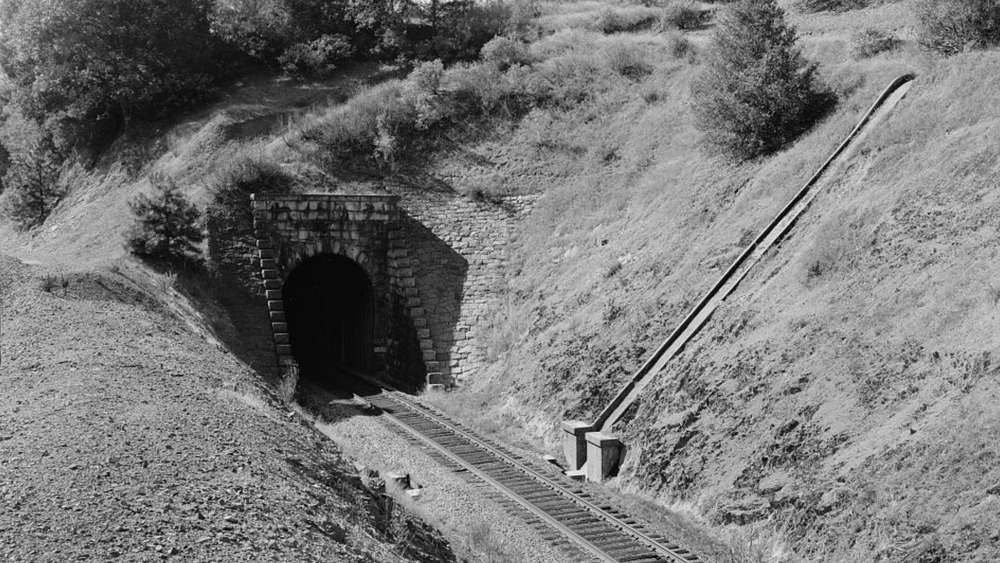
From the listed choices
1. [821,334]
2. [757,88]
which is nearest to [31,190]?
[757,88]

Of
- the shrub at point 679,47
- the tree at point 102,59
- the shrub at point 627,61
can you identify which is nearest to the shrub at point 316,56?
the tree at point 102,59

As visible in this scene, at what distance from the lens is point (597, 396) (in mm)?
19672

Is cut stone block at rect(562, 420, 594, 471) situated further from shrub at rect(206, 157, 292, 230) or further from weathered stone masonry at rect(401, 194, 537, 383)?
shrub at rect(206, 157, 292, 230)

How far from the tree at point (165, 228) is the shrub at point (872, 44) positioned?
62.7 feet

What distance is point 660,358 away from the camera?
18984 millimetres

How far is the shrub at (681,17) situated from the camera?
39.8 m

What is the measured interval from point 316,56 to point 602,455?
94.3 ft

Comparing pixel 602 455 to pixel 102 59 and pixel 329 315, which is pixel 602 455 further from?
pixel 102 59

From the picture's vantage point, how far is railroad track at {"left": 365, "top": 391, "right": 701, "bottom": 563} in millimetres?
14172

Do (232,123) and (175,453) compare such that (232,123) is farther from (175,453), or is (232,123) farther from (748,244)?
(175,453)

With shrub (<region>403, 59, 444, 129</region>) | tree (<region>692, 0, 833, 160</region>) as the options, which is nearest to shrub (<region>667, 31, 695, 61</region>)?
shrub (<region>403, 59, 444, 129</region>)

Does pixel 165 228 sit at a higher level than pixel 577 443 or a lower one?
higher

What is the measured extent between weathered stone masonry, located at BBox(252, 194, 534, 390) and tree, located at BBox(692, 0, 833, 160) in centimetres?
742

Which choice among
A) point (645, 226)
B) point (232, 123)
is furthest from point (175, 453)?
point (232, 123)
